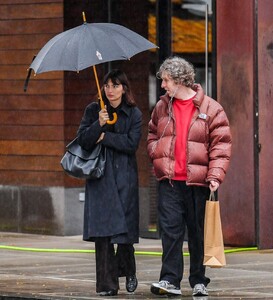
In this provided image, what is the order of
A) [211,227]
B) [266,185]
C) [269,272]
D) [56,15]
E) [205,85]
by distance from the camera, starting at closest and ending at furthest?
[211,227] → [269,272] → [266,185] → [205,85] → [56,15]

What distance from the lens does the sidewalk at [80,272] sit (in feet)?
35.9

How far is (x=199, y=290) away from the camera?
10688mm

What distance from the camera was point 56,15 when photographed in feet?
56.2

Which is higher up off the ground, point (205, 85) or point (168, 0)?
point (168, 0)

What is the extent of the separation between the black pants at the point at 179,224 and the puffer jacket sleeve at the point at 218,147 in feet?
0.79

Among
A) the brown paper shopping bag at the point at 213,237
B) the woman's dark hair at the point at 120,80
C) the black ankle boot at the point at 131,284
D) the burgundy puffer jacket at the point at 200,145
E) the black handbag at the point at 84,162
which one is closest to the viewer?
the brown paper shopping bag at the point at 213,237

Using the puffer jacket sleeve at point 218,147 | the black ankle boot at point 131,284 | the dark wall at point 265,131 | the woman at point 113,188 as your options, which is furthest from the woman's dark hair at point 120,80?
the dark wall at point 265,131

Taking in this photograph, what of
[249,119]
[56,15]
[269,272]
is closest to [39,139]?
[56,15]

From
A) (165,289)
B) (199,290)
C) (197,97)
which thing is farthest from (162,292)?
(197,97)

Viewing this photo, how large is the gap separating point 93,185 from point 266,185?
441 cm

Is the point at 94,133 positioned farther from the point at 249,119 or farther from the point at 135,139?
the point at 249,119

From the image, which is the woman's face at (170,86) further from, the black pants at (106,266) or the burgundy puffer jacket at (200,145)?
the black pants at (106,266)

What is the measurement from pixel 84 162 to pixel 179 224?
3.00 feet

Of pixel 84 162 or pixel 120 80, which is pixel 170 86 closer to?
pixel 120 80
